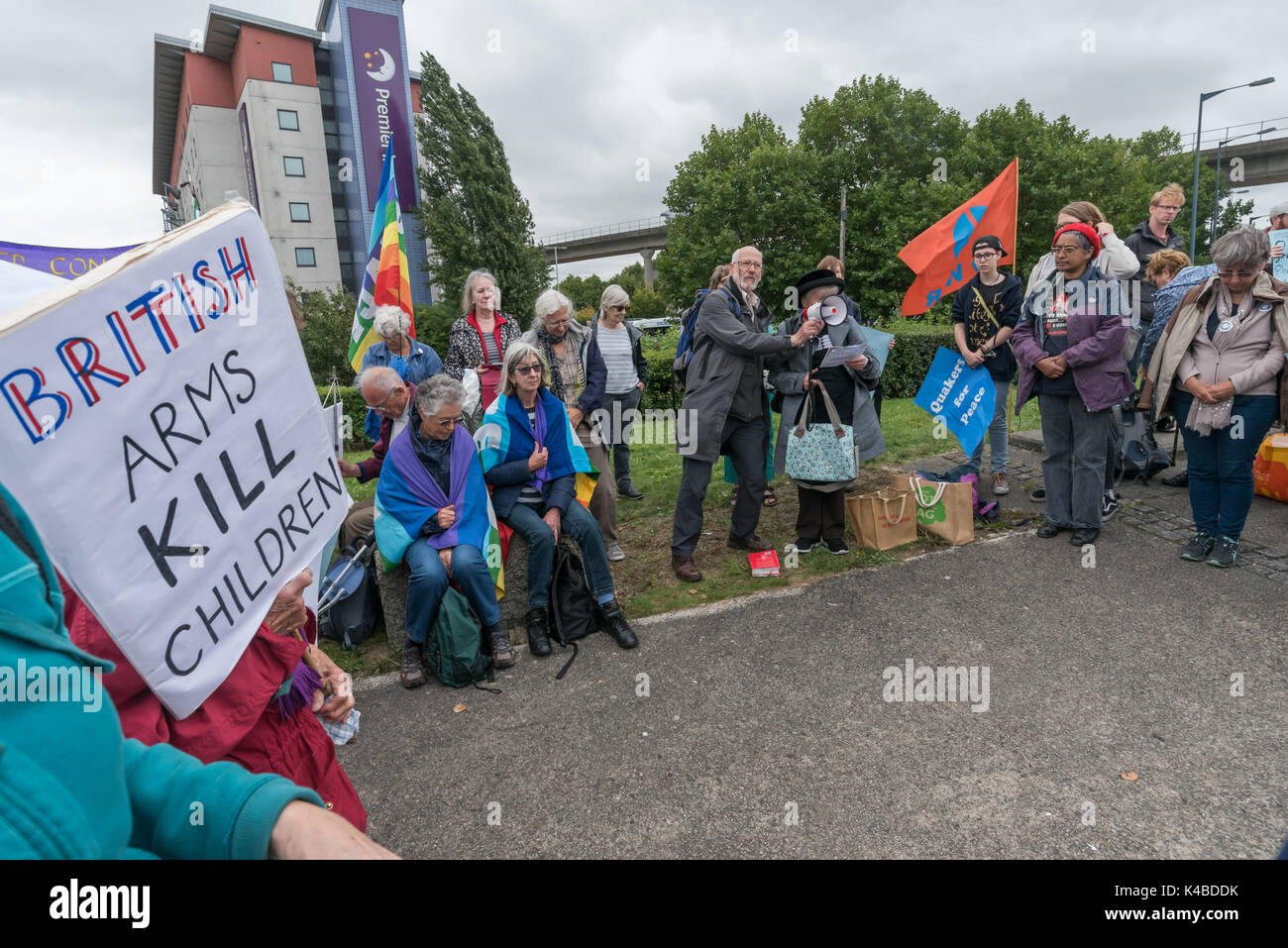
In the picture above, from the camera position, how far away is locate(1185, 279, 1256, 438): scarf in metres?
4.64

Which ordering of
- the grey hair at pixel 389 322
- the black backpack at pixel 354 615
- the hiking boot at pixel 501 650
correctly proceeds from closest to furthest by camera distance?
the hiking boot at pixel 501 650 < the black backpack at pixel 354 615 < the grey hair at pixel 389 322

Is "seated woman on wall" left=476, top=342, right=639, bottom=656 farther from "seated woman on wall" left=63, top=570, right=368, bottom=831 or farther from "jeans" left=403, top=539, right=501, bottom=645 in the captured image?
"seated woman on wall" left=63, top=570, right=368, bottom=831

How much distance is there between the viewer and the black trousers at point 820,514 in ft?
17.8

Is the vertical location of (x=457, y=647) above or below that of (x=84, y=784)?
below

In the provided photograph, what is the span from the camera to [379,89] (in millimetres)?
43562

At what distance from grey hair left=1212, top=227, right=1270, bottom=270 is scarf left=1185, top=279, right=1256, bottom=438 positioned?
22cm

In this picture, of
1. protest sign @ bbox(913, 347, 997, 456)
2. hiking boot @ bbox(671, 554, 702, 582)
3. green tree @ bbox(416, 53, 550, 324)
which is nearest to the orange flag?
protest sign @ bbox(913, 347, 997, 456)

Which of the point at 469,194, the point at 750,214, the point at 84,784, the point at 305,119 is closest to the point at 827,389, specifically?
the point at 84,784

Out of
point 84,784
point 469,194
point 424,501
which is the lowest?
point 424,501

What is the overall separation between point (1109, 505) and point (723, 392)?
11.2 ft

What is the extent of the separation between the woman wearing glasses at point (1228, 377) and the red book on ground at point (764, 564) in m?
2.77

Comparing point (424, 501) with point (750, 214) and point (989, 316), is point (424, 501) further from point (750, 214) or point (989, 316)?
point (750, 214)

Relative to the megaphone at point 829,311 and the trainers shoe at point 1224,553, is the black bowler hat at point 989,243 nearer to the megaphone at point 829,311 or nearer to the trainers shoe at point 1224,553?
the megaphone at point 829,311

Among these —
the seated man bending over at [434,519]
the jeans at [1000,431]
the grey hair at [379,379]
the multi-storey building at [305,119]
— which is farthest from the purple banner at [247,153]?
the jeans at [1000,431]
